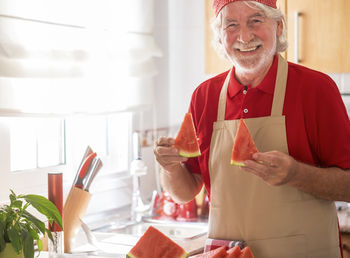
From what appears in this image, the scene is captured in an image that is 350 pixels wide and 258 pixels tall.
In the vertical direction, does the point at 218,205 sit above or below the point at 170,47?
Answer: below

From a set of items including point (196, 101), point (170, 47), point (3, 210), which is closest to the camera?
point (3, 210)

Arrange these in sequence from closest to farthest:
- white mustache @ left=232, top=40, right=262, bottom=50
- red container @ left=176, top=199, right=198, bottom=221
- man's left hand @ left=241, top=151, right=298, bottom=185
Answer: man's left hand @ left=241, top=151, right=298, bottom=185 → white mustache @ left=232, top=40, right=262, bottom=50 → red container @ left=176, top=199, right=198, bottom=221

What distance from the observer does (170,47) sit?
377 cm

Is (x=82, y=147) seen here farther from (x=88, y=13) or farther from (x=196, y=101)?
(x=196, y=101)

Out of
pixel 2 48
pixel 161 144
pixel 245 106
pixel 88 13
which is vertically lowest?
pixel 161 144

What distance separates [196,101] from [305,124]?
47 cm

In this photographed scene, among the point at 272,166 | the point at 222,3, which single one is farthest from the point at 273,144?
the point at 222,3

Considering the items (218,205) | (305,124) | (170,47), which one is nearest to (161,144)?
(218,205)

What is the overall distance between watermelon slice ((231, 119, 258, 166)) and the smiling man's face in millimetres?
271

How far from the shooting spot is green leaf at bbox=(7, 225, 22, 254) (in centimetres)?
174

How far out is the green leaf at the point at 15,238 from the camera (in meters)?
1.74

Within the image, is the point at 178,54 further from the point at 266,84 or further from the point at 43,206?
the point at 43,206

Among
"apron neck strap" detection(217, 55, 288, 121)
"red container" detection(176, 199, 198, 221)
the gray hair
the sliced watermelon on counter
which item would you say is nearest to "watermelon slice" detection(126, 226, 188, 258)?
the sliced watermelon on counter

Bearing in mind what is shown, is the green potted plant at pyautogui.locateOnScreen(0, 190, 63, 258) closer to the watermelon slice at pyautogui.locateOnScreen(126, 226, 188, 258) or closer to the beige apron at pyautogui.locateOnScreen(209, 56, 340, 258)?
the watermelon slice at pyautogui.locateOnScreen(126, 226, 188, 258)
